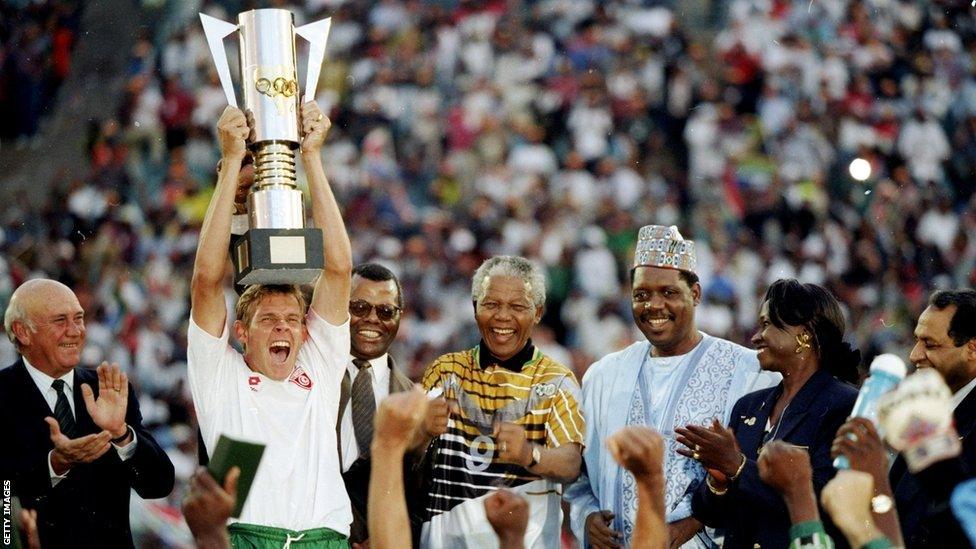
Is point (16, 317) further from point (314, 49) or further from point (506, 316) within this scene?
point (506, 316)

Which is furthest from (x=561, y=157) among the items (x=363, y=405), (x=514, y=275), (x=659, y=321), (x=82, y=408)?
(x=82, y=408)

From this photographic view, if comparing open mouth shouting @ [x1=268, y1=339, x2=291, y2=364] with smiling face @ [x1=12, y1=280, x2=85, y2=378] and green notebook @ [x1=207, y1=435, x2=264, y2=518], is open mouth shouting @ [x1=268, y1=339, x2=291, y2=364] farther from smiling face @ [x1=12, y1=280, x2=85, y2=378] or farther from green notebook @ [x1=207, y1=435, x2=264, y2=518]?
green notebook @ [x1=207, y1=435, x2=264, y2=518]

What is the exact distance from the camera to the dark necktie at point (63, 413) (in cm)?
501

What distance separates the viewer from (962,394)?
4730 mm

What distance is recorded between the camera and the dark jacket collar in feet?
17.6

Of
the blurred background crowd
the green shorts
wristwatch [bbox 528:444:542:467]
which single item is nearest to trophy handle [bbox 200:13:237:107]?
the green shorts

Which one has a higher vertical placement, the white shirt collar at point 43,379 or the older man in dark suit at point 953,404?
the white shirt collar at point 43,379

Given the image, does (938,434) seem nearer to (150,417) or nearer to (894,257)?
(150,417)

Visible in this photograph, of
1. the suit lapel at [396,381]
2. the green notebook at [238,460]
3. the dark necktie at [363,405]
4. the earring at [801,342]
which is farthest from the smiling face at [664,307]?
the green notebook at [238,460]

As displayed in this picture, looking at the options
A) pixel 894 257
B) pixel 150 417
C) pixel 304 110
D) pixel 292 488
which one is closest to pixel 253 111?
pixel 304 110

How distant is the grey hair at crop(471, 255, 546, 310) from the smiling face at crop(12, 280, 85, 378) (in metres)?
1.41

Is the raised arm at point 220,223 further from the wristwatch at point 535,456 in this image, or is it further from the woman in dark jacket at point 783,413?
the woman in dark jacket at point 783,413

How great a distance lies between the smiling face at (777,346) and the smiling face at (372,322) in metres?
1.34

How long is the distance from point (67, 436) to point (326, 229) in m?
1.15
